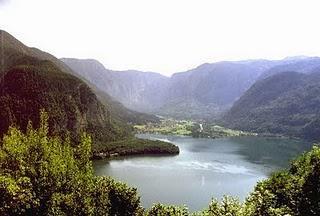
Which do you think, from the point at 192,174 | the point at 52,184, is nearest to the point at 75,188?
the point at 52,184

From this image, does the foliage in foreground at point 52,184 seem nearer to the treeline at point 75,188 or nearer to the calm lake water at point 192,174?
the treeline at point 75,188

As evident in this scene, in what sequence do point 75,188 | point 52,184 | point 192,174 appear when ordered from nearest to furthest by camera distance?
point 75,188
point 52,184
point 192,174

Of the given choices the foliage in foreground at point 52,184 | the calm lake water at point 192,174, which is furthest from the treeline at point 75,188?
the calm lake water at point 192,174

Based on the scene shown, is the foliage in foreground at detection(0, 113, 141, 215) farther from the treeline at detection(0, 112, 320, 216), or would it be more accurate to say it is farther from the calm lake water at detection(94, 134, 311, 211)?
the calm lake water at detection(94, 134, 311, 211)

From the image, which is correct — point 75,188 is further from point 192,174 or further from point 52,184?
point 192,174

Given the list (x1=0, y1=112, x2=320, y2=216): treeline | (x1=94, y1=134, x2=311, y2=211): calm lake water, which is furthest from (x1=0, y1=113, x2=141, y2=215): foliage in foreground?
(x1=94, y1=134, x2=311, y2=211): calm lake water

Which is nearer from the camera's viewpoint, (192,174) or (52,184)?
(52,184)
